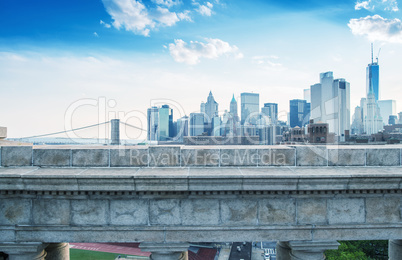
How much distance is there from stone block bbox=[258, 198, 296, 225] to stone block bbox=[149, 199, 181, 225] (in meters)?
1.71

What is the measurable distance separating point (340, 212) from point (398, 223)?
121 centimetres

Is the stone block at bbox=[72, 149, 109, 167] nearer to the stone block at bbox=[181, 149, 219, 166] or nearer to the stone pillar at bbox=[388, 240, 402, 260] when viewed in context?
the stone block at bbox=[181, 149, 219, 166]

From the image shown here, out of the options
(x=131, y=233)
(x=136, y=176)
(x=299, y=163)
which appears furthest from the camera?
(x=299, y=163)

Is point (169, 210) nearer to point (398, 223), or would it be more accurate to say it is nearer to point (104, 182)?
point (104, 182)

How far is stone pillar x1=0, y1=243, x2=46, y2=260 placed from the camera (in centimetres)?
515

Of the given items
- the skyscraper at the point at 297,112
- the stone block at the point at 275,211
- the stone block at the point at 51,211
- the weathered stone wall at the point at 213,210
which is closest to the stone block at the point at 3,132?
the weathered stone wall at the point at 213,210

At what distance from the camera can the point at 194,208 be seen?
17.1 feet

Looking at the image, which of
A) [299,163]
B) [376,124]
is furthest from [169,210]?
[376,124]

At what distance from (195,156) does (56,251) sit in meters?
4.14

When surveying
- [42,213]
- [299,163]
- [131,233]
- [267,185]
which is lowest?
[131,233]

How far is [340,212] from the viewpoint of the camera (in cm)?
528

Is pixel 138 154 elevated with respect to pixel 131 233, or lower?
elevated

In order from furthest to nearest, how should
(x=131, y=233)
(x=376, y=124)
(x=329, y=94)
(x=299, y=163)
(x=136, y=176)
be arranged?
(x=376, y=124) < (x=329, y=94) < (x=299, y=163) < (x=131, y=233) < (x=136, y=176)

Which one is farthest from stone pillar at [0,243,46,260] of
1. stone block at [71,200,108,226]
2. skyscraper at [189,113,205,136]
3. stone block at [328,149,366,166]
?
skyscraper at [189,113,205,136]
